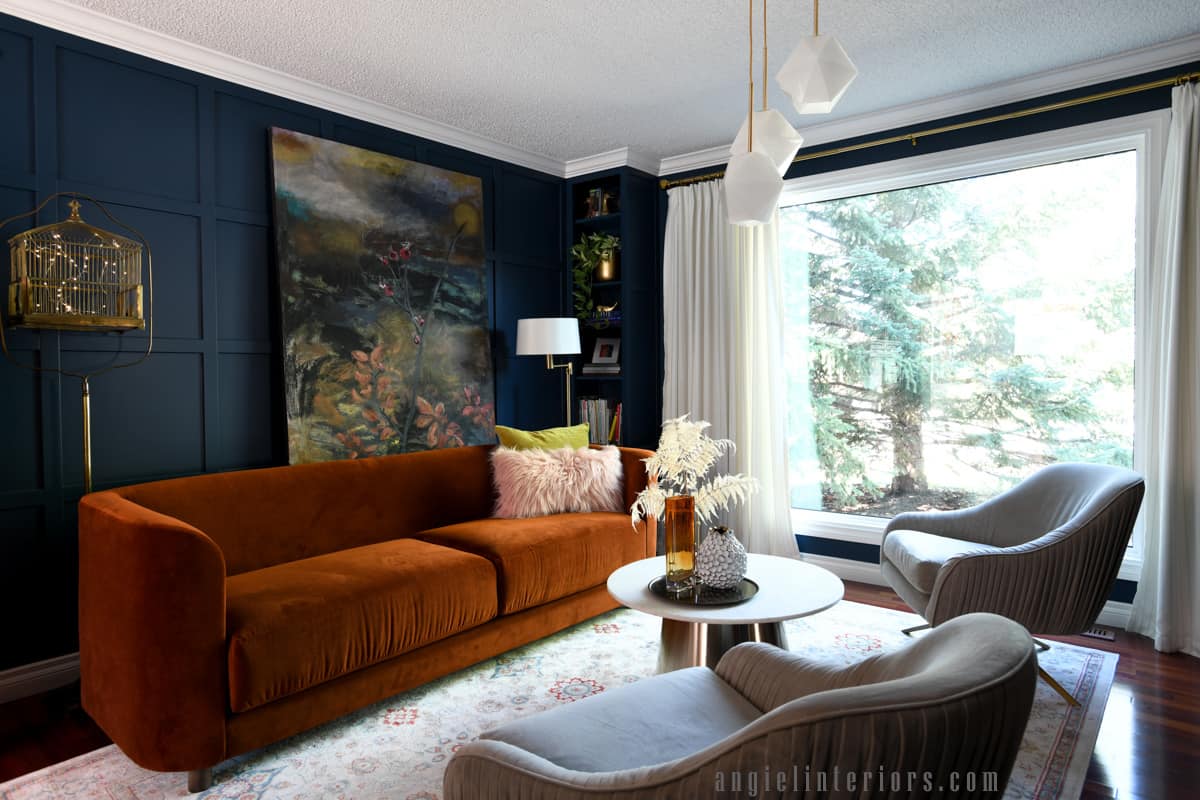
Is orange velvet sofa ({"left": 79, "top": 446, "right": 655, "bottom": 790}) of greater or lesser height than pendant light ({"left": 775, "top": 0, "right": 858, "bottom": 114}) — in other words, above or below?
below

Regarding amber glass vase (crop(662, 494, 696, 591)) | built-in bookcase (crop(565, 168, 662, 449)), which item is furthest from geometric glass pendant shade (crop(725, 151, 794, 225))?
built-in bookcase (crop(565, 168, 662, 449))

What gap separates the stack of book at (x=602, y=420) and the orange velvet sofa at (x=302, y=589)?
110 cm

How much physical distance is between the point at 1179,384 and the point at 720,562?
240 centimetres

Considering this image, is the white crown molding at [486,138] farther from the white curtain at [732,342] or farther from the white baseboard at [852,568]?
the white baseboard at [852,568]

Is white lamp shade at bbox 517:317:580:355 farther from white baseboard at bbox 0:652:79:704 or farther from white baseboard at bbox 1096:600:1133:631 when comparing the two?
white baseboard at bbox 1096:600:1133:631

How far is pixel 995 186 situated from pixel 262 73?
3817 mm

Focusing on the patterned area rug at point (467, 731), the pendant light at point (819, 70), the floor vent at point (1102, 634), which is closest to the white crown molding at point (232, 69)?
the pendant light at point (819, 70)

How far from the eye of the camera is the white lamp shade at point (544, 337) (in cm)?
451

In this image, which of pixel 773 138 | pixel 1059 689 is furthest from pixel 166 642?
pixel 1059 689

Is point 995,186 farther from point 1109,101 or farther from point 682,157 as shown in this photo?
point 682,157

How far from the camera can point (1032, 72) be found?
12.1ft

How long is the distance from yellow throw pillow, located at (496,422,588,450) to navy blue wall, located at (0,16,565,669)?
111cm

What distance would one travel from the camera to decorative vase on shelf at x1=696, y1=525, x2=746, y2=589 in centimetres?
250

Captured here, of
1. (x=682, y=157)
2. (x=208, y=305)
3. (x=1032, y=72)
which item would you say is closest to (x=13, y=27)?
(x=208, y=305)
